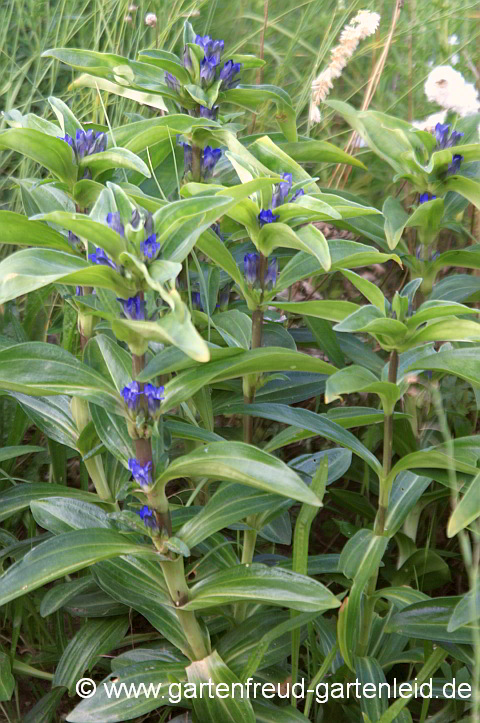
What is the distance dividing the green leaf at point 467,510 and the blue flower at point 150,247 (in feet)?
1.63

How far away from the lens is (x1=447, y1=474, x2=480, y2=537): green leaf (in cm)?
97

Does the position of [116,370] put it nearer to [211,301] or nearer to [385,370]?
[211,301]

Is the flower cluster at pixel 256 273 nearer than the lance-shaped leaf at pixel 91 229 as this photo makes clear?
No

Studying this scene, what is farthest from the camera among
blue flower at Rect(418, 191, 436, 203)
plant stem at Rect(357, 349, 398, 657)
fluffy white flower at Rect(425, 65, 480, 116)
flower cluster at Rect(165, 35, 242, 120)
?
fluffy white flower at Rect(425, 65, 480, 116)

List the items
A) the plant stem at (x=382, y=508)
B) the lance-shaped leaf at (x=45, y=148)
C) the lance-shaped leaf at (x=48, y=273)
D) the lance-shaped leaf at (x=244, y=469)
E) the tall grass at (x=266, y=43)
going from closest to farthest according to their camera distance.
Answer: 1. the lance-shaped leaf at (x=48, y=273)
2. the lance-shaped leaf at (x=244, y=469)
3. the lance-shaped leaf at (x=45, y=148)
4. the plant stem at (x=382, y=508)
5. the tall grass at (x=266, y=43)

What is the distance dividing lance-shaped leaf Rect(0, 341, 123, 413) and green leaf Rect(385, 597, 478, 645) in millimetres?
576

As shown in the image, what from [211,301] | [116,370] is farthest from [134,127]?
[116,370]

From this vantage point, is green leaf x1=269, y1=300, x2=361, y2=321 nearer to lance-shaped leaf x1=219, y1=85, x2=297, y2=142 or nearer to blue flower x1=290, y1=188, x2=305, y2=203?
blue flower x1=290, y1=188, x2=305, y2=203

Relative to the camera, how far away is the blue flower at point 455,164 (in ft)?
4.43

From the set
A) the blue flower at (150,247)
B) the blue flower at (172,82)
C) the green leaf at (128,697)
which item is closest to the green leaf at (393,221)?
the blue flower at (172,82)

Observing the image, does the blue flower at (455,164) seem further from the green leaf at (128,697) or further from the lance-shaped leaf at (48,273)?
the green leaf at (128,697)

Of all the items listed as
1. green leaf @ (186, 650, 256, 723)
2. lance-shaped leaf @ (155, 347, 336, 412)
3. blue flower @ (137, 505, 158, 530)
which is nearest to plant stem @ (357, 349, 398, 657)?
lance-shaped leaf @ (155, 347, 336, 412)

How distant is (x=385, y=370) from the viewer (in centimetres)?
121

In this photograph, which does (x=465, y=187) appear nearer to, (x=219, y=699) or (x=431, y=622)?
Result: (x=431, y=622)
